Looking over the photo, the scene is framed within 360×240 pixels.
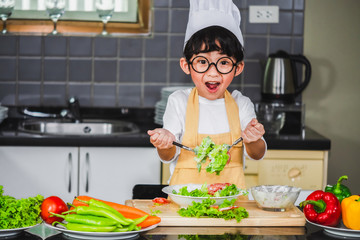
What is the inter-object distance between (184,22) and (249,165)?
1.01 m

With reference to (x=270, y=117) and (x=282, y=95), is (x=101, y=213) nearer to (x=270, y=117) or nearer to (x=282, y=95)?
(x=270, y=117)

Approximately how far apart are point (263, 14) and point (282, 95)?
1.74 feet

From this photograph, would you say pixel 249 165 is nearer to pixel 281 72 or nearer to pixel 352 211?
pixel 281 72

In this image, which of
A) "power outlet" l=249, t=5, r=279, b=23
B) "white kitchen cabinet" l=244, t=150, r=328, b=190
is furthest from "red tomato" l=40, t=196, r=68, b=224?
"power outlet" l=249, t=5, r=279, b=23

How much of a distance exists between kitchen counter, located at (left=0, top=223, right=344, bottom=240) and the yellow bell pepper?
71mm

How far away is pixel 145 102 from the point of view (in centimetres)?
377

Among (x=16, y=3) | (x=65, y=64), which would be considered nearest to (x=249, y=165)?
(x=65, y=64)

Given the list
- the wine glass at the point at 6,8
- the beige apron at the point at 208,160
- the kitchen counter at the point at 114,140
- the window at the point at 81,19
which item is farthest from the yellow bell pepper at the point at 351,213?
the wine glass at the point at 6,8

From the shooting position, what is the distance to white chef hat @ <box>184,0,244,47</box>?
7.29ft

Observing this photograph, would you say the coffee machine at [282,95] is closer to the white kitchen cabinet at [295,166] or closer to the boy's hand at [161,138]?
the white kitchen cabinet at [295,166]

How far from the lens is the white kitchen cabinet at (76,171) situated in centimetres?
312

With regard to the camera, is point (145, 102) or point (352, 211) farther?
point (145, 102)

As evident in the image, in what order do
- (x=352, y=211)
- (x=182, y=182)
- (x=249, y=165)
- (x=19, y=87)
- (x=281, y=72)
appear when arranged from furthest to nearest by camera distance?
(x=19, y=87) → (x=281, y=72) → (x=249, y=165) → (x=182, y=182) → (x=352, y=211)

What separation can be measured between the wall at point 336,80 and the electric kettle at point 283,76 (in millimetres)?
266
